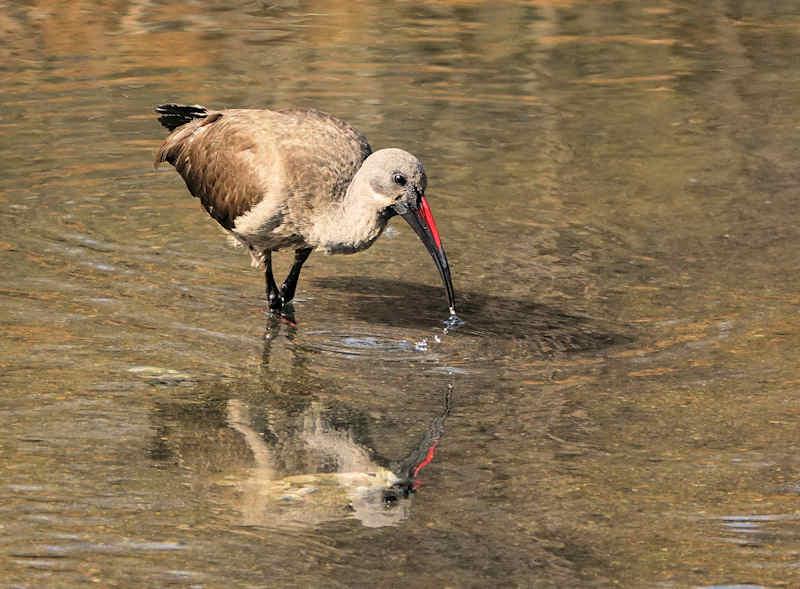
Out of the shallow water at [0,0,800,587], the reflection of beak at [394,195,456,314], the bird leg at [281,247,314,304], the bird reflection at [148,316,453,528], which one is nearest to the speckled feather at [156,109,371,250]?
the bird leg at [281,247,314,304]

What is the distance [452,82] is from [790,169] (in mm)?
3957

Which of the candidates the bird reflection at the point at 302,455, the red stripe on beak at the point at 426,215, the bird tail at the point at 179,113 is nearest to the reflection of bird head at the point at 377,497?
the bird reflection at the point at 302,455

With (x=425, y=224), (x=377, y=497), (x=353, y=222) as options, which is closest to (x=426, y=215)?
(x=425, y=224)

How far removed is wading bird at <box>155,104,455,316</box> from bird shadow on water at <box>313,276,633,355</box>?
1.44ft

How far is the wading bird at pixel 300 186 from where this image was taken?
805 cm

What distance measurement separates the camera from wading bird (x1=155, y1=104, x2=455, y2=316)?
805 centimetres

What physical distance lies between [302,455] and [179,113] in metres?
3.50

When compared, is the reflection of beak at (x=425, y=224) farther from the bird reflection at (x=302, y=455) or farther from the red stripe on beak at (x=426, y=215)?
the bird reflection at (x=302, y=455)

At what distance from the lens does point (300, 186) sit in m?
8.37

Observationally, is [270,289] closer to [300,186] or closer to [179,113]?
[300,186]

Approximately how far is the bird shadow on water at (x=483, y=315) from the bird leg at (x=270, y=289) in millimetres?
410

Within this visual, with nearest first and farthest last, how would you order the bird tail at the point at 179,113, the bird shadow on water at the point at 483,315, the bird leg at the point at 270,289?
the bird shadow on water at the point at 483,315 < the bird leg at the point at 270,289 < the bird tail at the point at 179,113

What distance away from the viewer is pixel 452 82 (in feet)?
49.0

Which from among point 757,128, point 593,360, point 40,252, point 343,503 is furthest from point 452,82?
point 343,503
